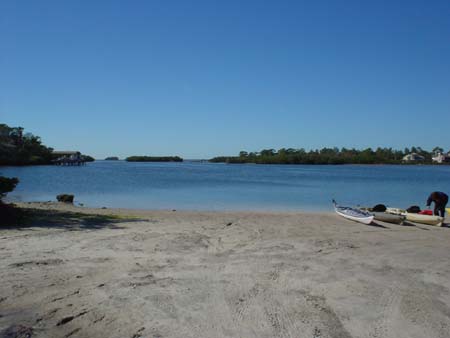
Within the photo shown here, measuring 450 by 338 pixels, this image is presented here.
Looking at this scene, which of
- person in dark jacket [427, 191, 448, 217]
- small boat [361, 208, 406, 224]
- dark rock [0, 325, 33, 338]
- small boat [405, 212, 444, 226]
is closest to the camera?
dark rock [0, 325, 33, 338]

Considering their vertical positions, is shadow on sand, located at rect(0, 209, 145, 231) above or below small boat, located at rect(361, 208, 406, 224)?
above

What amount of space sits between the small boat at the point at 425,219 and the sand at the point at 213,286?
6720 mm

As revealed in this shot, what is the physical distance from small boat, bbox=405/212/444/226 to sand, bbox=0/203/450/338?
6.72 meters

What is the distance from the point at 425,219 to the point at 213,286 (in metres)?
13.8

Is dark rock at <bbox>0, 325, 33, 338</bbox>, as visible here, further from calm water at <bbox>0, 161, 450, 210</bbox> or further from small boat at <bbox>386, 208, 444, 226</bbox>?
calm water at <bbox>0, 161, 450, 210</bbox>

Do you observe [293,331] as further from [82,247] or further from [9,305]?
[82,247]

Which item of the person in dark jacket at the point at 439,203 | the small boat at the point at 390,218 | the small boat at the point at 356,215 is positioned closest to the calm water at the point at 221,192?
the small boat at the point at 356,215

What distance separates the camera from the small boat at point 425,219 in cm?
1712

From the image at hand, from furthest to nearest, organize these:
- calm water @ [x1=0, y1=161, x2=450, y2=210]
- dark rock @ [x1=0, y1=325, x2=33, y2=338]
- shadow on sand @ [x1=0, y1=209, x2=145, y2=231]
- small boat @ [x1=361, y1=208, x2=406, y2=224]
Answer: calm water @ [x1=0, y1=161, x2=450, y2=210] < small boat @ [x1=361, y1=208, x2=406, y2=224] < shadow on sand @ [x1=0, y1=209, x2=145, y2=231] < dark rock @ [x1=0, y1=325, x2=33, y2=338]

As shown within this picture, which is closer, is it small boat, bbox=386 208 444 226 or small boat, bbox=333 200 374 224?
small boat, bbox=333 200 374 224

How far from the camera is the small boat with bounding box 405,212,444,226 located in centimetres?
1712

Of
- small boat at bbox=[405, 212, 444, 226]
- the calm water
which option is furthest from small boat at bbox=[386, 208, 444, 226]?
the calm water

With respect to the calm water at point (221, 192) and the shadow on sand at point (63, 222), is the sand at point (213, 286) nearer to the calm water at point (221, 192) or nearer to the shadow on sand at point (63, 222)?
the shadow on sand at point (63, 222)

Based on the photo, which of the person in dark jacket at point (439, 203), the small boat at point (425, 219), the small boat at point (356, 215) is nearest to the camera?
the small boat at point (356, 215)
